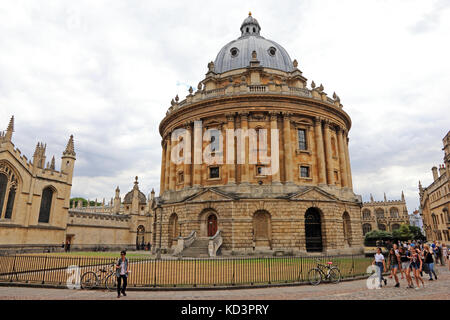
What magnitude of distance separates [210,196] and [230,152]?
489cm

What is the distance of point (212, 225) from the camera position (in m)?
28.3

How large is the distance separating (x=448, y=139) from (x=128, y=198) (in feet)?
177

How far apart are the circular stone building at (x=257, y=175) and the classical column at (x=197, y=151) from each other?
107 mm

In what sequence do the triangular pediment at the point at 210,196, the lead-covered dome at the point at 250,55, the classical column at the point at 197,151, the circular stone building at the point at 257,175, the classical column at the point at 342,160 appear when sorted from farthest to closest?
1. the lead-covered dome at the point at 250,55
2. the classical column at the point at 342,160
3. the classical column at the point at 197,151
4. the triangular pediment at the point at 210,196
5. the circular stone building at the point at 257,175

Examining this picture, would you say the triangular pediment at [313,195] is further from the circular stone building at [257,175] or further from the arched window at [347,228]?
the arched window at [347,228]

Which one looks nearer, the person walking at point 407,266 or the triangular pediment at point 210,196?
the person walking at point 407,266

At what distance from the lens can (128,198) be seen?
5328cm

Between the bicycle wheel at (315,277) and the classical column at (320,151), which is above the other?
the classical column at (320,151)

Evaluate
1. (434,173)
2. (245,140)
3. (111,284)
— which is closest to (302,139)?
(245,140)

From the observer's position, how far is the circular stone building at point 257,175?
87.0 ft

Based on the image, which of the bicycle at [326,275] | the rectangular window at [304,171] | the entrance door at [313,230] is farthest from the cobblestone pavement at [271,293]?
the rectangular window at [304,171]
